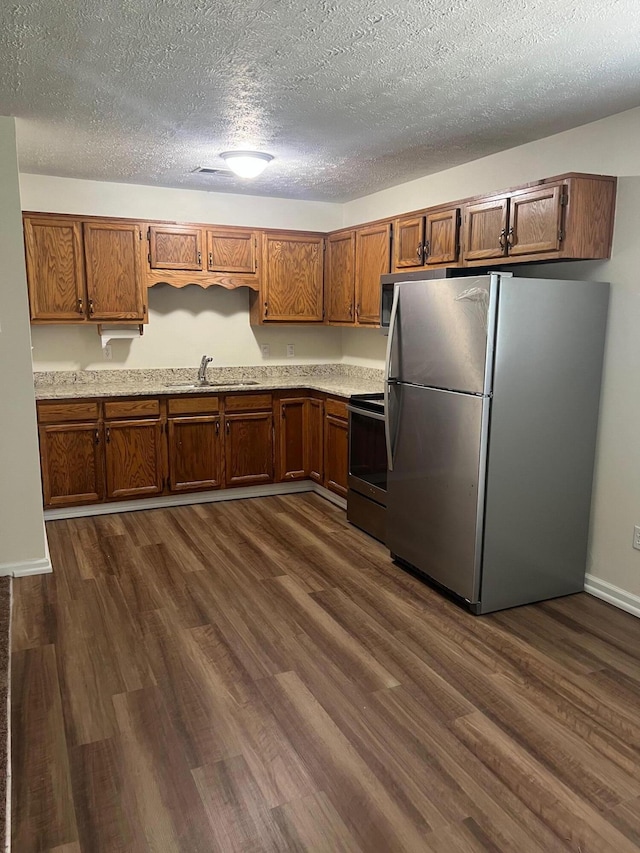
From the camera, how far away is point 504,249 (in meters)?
3.36

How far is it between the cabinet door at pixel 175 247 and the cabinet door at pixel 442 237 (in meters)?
1.88

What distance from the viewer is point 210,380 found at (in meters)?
5.39

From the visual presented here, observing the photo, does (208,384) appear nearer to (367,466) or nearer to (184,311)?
(184,311)

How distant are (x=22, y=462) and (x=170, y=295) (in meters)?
2.16

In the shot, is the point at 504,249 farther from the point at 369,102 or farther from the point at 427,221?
the point at 369,102

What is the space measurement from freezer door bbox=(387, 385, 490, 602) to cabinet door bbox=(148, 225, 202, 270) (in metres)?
2.20

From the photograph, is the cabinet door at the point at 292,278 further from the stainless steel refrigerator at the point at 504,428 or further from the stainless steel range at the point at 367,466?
the stainless steel refrigerator at the point at 504,428

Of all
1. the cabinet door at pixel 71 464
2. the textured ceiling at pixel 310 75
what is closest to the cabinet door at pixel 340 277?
the textured ceiling at pixel 310 75

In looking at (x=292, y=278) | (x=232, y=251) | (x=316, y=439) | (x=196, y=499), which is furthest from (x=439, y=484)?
(x=232, y=251)

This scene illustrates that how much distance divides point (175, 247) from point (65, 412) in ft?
4.91

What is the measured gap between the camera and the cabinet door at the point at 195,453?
4.82 meters

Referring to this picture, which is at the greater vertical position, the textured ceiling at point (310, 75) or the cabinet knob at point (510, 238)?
the textured ceiling at point (310, 75)

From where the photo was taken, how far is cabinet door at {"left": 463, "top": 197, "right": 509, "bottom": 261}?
11.0ft

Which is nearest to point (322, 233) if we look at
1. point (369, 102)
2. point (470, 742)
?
point (369, 102)
